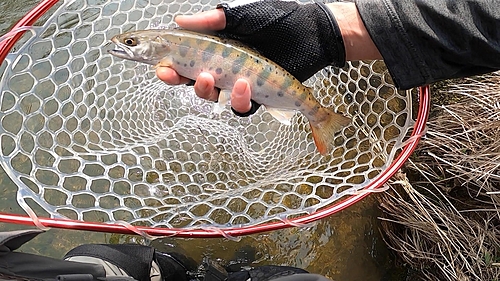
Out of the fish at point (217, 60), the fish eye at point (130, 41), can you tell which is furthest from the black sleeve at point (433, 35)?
the fish eye at point (130, 41)

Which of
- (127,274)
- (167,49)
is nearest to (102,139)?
(127,274)

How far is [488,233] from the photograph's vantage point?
2.26 meters

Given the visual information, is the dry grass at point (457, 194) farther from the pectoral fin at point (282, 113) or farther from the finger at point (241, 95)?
the finger at point (241, 95)

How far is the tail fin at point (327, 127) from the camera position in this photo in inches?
73.9

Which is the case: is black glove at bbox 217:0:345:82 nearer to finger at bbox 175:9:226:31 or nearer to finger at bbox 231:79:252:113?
finger at bbox 175:9:226:31

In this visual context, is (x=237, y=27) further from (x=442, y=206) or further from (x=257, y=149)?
(x=442, y=206)

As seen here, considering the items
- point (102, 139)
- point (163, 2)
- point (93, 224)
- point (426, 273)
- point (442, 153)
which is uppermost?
point (163, 2)

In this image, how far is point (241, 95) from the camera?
1.68m

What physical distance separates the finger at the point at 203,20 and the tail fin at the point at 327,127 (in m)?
0.50

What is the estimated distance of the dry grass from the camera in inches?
87.9

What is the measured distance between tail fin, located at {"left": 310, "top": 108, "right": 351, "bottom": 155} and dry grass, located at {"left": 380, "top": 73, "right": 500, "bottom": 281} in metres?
0.53

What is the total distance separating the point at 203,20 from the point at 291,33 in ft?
1.12

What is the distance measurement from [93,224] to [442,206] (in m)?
1.59

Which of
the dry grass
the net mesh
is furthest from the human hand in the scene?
the dry grass
